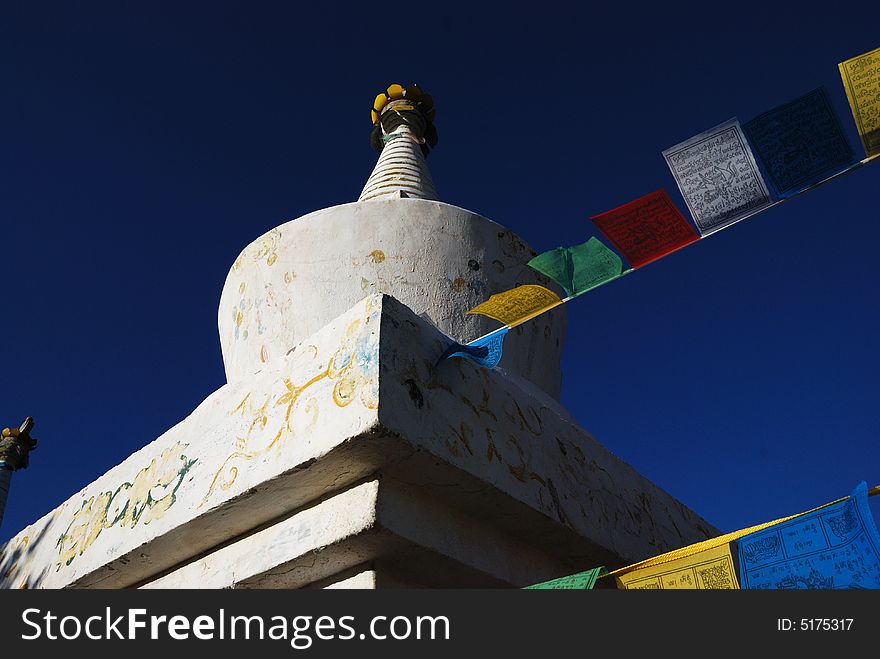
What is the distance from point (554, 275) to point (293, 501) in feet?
4.08

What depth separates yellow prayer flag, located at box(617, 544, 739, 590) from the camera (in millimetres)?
2393

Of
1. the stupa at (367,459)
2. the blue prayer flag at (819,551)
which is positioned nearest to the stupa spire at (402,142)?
the stupa at (367,459)

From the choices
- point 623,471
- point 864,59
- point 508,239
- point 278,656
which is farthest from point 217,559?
point 864,59

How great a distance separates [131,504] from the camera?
3.42m

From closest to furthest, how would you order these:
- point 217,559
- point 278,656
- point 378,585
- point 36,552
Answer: point 278,656
point 378,585
point 217,559
point 36,552

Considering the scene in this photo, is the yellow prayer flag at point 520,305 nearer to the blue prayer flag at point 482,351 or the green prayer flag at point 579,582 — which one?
the blue prayer flag at point 482,351

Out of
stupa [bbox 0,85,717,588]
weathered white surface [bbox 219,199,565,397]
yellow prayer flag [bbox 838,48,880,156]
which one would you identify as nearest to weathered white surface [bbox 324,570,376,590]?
stupa [bbox 0,85,717,588]

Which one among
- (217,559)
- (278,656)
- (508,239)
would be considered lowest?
(278,656)

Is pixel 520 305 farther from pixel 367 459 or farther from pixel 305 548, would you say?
pixel 305 548

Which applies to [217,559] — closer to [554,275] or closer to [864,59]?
[554,275]

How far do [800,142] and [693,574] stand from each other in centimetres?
151

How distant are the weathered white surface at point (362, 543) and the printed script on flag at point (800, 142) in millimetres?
1622

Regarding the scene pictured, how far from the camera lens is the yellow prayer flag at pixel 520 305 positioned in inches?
120

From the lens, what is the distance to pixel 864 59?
2652mm
